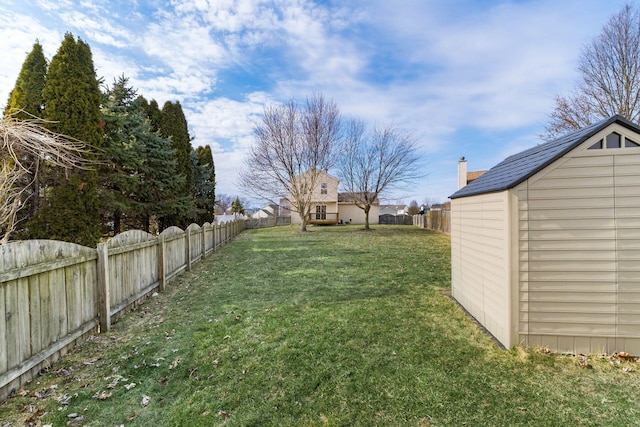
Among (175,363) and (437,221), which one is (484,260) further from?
(437,221)

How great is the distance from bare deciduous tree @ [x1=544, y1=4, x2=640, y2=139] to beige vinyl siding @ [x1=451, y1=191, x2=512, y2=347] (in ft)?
51.3

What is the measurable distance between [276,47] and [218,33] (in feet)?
10.1

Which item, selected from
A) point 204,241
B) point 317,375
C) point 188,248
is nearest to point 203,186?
point 204,241

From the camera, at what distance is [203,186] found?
22.4 meters

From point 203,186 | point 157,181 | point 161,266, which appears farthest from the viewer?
point 203,186

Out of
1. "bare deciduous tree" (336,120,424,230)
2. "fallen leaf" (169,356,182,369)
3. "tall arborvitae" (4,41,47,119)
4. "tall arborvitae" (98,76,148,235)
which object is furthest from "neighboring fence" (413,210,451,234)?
"tall arborvitae" (4,41,47,119)

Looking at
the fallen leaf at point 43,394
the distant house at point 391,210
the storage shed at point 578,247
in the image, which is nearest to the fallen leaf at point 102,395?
the fallen leaf at point 43,394

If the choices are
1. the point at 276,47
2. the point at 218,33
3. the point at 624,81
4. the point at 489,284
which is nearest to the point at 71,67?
the point at 218,33

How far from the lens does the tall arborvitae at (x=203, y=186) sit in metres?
21.6

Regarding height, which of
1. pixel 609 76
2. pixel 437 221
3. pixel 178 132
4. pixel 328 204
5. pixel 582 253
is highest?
pixel 609 76

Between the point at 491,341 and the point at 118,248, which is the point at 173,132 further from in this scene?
the point at 491,341

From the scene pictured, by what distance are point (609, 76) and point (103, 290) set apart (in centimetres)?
2234

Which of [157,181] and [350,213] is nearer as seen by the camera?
[157,181]

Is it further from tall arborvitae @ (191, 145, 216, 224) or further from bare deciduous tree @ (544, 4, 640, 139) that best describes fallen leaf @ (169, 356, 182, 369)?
bare deciduous tree @ (544, 4, 640, 139)
